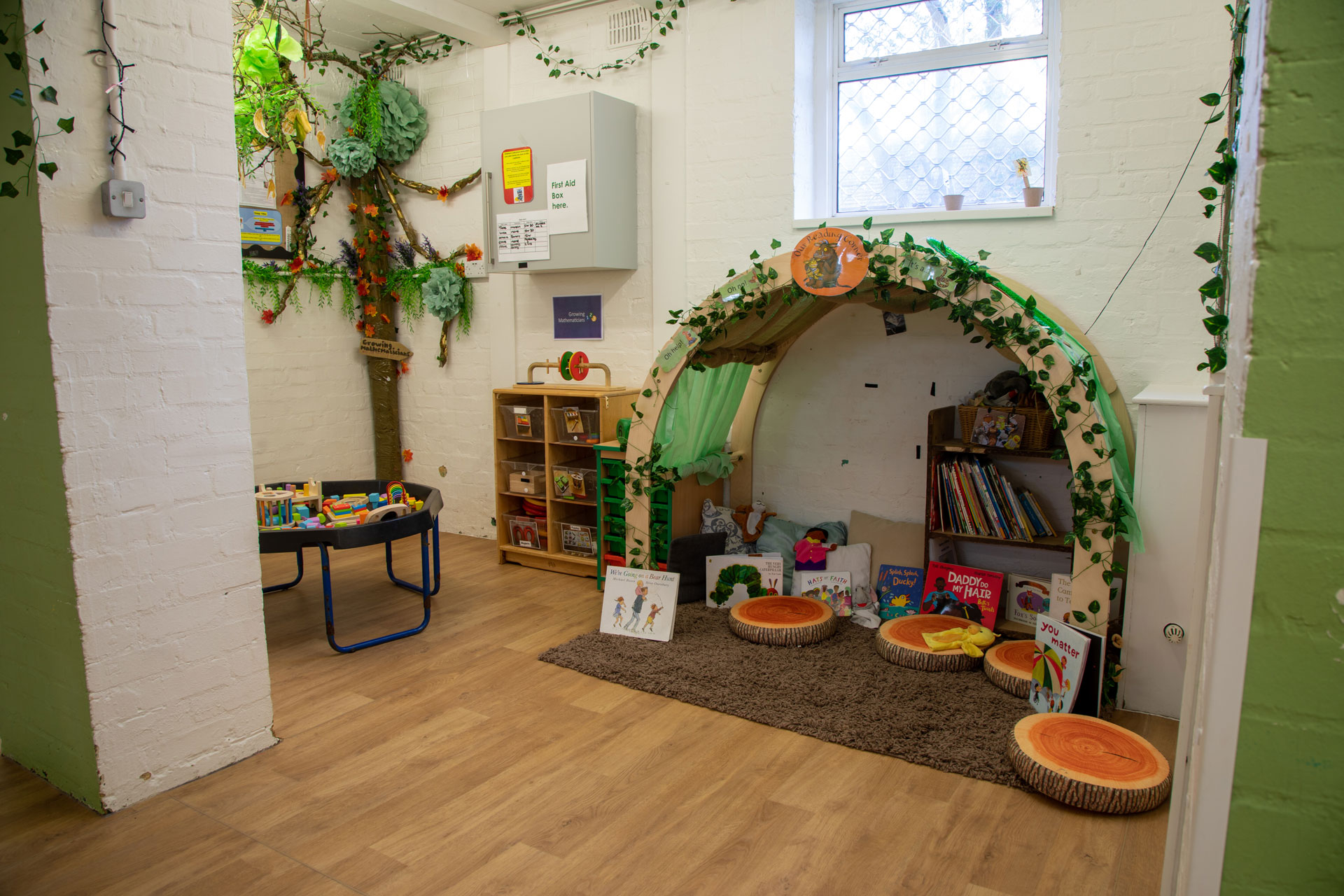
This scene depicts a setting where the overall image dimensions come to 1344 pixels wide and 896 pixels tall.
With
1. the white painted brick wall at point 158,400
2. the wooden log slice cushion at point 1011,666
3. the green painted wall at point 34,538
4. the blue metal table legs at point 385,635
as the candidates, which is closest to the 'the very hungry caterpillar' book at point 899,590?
the wooden log slice cushion at point 1011,666

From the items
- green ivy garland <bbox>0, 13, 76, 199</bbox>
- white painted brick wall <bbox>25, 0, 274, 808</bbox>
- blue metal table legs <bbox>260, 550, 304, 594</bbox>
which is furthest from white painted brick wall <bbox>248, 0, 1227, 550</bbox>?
green ivy garland <bbox>0, 13, 76, 199</bbox>

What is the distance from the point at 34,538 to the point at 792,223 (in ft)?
10.2

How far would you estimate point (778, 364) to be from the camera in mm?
4312

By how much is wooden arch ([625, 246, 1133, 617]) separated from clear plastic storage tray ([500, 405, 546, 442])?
95 centimetres

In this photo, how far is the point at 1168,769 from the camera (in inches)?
92.6

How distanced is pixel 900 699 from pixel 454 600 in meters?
2.12

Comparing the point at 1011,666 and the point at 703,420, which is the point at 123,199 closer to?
the point at 703,420

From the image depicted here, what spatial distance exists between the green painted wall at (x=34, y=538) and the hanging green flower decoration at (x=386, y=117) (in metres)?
3.18

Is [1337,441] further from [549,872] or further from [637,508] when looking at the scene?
[637,508]

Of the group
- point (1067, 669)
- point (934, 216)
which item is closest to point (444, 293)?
point (934, 216)

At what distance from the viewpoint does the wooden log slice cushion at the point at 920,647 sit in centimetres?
320

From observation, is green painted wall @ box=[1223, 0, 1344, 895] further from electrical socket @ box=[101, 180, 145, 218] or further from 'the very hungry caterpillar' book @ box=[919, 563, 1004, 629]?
'the very hungry caterpillar' book @ box=[919, 563, 1004, 629]

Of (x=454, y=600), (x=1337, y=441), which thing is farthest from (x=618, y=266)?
(x=1337, y=441)

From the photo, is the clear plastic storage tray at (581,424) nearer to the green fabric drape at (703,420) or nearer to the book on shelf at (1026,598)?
the green fabric drape at (703,420)
